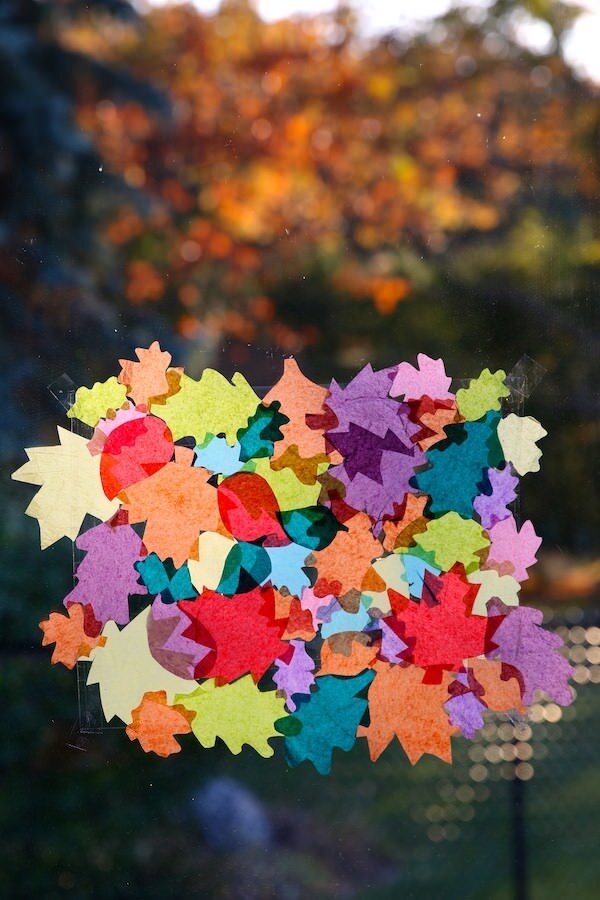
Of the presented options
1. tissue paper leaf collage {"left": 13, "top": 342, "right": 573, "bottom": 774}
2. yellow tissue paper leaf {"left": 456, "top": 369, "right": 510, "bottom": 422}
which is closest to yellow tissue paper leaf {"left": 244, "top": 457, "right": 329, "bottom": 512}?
tissue paper leaf collage {"left": 13, "top": 342, "right": 573, "bottom": 774}

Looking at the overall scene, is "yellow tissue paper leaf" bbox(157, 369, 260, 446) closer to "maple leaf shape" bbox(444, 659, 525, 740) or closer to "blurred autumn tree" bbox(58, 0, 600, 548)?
"blurred autumn tree" bbox(58, 0, 600, 548)

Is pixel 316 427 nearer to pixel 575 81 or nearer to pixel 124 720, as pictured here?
pixel 124 720

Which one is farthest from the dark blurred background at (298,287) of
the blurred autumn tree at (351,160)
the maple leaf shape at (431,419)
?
the maple leaf shape at (431,419)

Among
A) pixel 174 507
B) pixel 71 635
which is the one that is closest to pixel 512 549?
pixel 174 507

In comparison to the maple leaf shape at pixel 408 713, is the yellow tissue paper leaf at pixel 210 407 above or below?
above

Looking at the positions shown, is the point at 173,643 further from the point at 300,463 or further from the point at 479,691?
the point at 479,691

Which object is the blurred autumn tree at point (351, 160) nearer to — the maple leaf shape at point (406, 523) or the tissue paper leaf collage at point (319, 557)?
the tissue paper leaf collage at point (319, 557)
